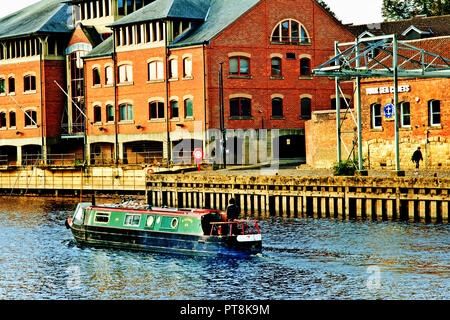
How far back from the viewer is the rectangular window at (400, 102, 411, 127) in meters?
53.2

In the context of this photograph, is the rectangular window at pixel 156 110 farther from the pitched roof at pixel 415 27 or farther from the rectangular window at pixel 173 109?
the pitched roof at pixel 415 27

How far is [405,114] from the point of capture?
5319 centimetres

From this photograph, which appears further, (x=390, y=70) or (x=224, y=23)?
(x=224, y=23)

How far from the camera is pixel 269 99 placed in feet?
220

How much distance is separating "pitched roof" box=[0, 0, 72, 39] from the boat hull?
40913 mm

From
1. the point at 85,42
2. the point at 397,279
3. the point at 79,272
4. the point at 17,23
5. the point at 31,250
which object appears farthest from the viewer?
the point at 17,23

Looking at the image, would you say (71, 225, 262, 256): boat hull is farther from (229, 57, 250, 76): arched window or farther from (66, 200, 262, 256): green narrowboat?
(229, 57, 250, 76): arched window

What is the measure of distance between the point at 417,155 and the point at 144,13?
31.0 metres

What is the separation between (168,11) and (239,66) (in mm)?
7769

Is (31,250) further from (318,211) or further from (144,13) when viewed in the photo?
(144,13)

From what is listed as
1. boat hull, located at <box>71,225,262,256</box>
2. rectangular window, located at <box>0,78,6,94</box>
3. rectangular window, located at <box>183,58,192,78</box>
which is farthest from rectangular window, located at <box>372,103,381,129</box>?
rectangular window, located at <box>0,78,6,94</box>

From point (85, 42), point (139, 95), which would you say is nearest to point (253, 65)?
point (139, 95)

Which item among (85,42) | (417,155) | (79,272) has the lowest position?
(79,272)

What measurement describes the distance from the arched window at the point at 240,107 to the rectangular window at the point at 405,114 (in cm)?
1647
